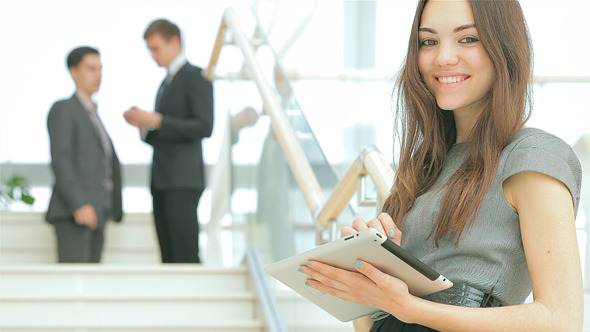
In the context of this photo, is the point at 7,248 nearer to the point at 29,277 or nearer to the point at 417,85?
the point at 29,277

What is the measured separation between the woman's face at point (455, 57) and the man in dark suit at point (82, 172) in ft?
11.9

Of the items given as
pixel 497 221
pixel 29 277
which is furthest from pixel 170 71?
pixel 497 221

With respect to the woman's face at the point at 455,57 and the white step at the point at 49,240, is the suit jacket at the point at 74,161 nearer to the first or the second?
the white step at the point at 49,240

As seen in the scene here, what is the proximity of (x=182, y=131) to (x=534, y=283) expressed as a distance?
3674mm

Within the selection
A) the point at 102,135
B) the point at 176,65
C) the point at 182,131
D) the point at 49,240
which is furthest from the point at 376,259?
the point at 49,240

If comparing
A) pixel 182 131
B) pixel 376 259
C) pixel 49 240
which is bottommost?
pixel 49 240

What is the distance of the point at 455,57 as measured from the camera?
134 cm

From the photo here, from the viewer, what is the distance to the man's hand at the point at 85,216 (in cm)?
473

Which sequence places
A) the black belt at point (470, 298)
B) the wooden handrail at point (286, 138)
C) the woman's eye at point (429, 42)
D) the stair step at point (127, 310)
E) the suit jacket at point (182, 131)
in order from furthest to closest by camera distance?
the suit jacket at point (182, 131), the stair step at point (127, 310), the wooden handrail at point (286, 138), the woman's eye at point (429, 42), the black belt at point (470, 298)

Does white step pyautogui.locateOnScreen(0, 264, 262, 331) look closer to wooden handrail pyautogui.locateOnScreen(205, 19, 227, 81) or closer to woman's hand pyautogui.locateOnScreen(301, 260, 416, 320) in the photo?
wooden handrail pyautogui.locateOnScreen(205, 19, 227, 81)

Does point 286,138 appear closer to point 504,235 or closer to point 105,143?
point 504,235

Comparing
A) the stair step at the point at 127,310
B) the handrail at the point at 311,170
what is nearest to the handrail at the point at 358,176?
the handrail at the point at 311,170

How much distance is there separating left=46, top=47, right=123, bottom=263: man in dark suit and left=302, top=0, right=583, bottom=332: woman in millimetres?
3581

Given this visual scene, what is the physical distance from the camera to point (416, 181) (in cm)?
148
